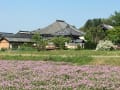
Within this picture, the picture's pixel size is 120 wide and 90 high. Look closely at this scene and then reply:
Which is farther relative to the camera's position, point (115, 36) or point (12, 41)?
point (12, 41)

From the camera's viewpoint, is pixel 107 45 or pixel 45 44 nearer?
pixel 107 45

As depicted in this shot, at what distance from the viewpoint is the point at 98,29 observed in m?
104

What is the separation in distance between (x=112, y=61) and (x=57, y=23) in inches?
3604

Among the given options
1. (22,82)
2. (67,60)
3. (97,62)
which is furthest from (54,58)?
(22,82)

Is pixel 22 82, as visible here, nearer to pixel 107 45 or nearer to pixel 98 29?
pixel 107 45

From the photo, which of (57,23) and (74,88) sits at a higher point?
(57,23)

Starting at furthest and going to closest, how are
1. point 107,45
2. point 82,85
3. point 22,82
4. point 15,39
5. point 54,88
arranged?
point 15,39 < point 107,45 < point 22,82 < point 82,85 < point 54,88

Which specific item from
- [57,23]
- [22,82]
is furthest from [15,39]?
[22,82]

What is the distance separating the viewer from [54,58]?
38750 mm

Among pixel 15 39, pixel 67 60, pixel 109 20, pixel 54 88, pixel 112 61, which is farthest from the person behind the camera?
pixel 109 20

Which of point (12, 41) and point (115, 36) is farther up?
point (115, 36)

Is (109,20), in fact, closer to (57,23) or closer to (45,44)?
(57,23)

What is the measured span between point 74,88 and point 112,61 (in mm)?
21837

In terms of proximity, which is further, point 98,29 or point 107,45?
point 98,29
